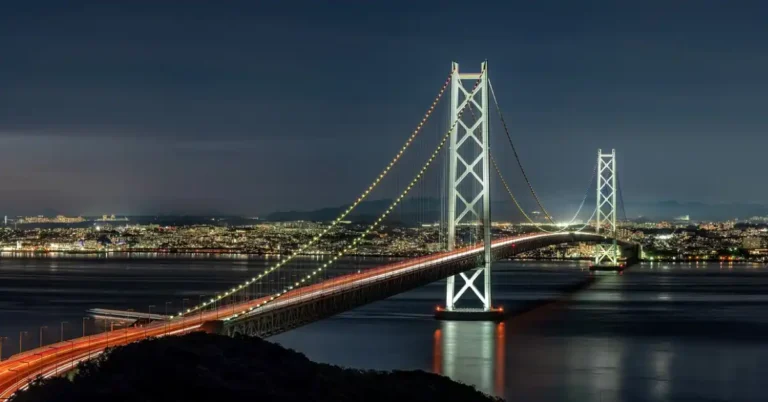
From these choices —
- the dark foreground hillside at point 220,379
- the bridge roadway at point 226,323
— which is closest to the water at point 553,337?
the bridge roadway at point 226,323

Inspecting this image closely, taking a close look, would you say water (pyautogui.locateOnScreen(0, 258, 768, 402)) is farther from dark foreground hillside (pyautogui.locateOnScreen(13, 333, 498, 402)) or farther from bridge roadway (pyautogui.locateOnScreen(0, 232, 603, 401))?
dark foreground hillside (pyautogui.locateOnScreen(13, 333, 498, 402))

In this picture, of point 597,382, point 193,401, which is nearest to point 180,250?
point 597,382

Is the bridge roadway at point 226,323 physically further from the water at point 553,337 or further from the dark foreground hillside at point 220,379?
the water at point 553,337

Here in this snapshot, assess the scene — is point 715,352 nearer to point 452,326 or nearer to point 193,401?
point 452,326

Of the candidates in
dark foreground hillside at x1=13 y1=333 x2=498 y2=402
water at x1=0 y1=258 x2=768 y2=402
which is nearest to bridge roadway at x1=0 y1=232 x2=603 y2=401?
dark foreground hillside at x1=13 y1=333 x2=498 y2=402

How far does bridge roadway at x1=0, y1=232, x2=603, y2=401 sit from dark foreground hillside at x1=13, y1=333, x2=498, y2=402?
3.33 ft

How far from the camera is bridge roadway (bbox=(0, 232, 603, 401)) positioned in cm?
2120

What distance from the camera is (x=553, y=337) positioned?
4347 centimetres

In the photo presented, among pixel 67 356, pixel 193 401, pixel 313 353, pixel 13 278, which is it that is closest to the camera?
pixel 193 401

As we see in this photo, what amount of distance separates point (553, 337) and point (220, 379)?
25.1m

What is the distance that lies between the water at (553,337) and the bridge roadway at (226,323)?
221cm

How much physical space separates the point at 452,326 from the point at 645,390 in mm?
13607

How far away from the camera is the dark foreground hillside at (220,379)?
729 inches

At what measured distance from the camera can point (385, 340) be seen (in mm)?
40406
